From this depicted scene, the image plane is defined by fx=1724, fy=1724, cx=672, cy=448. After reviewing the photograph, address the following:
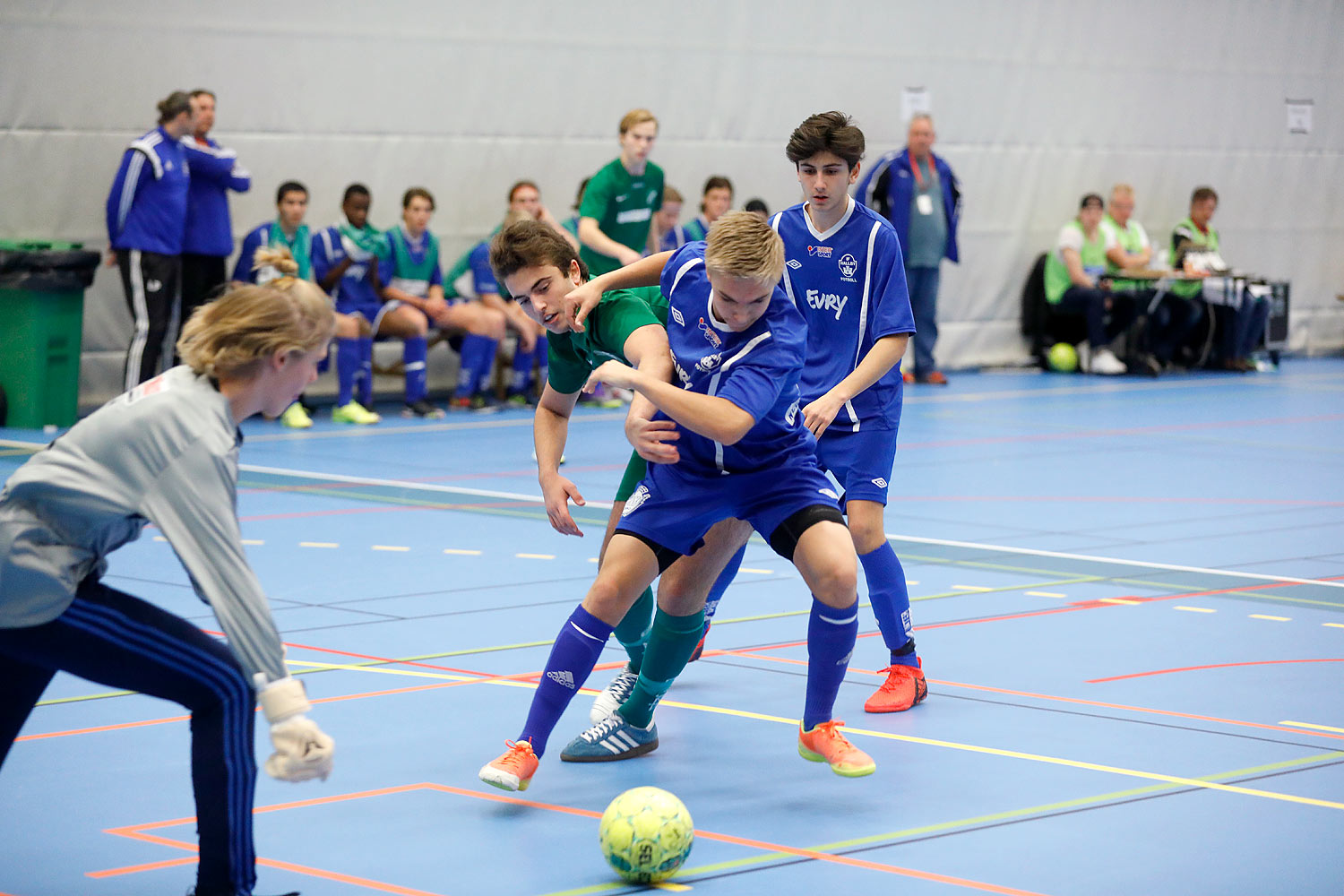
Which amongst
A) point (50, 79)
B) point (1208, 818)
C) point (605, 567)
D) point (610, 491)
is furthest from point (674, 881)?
point (50, 79)

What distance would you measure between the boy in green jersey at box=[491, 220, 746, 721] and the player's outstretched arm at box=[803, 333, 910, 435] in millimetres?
456

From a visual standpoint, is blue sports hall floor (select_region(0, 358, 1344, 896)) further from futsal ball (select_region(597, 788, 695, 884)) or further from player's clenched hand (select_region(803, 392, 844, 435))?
player's clenched hand (select_region(803, 392, 844, 435))

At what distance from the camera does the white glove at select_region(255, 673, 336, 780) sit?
3252 millimetres

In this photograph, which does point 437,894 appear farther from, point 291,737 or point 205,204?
point 205,204

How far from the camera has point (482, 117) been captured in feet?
50.8

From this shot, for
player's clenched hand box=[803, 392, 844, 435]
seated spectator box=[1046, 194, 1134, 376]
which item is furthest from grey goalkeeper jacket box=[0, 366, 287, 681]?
seated spectator box=[1046, 194, 1134, 376]

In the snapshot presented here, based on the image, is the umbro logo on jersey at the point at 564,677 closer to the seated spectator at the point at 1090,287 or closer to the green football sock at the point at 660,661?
the green football sock at the point at 660,661

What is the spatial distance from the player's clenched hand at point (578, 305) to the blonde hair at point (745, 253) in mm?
401

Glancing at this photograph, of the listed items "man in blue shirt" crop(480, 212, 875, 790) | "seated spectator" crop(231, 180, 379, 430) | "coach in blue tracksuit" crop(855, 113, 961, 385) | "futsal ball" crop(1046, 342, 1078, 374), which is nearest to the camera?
"man in blue shirt" crop(480, 212, 875, 790)

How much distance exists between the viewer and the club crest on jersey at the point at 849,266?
18.7 ft

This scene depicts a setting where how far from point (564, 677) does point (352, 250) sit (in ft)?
31.7

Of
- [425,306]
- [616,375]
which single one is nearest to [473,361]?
[425,306]

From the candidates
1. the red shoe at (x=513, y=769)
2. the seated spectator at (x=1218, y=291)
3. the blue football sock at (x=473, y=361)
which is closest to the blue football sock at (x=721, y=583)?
the red shoe at (x=513, y=769)

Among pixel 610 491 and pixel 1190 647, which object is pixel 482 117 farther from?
pixel 1190 647
